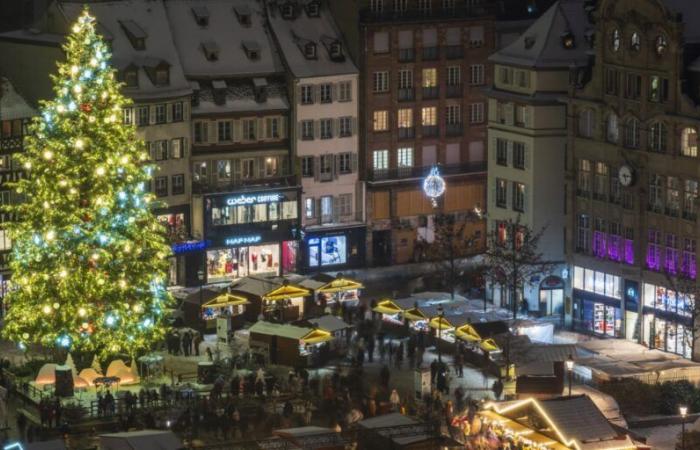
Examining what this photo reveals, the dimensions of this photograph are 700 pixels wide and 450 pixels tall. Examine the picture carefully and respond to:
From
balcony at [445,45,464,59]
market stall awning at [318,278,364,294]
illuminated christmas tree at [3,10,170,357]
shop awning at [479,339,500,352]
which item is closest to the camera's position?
illuminated christmas tree at [3,10,170,357]

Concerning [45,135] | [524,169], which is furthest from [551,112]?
[45,135]

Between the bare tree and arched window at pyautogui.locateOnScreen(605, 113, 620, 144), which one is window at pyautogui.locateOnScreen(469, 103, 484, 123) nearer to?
the bare tree

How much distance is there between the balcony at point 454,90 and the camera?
581 ft

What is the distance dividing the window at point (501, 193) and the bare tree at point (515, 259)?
2367 millimetres

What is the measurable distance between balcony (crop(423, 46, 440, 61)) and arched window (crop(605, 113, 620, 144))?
2516 cm

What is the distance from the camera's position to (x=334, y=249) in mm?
175000

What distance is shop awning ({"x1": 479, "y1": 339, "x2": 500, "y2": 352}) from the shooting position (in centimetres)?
14262

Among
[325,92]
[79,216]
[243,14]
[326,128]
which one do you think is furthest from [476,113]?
[79,216]

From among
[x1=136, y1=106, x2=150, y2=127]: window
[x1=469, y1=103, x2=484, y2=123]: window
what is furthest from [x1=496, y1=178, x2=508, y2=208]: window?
[x1=136, y1=106, x2=150, y2=127]: window

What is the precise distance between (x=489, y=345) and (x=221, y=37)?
39.0 meters

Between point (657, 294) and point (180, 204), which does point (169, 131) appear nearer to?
point (180, 204)

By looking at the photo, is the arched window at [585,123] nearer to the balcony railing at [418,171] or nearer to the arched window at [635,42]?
the arched window at [635,42]

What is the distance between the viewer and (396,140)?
580 feet

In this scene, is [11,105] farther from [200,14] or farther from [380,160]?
[380,160]
